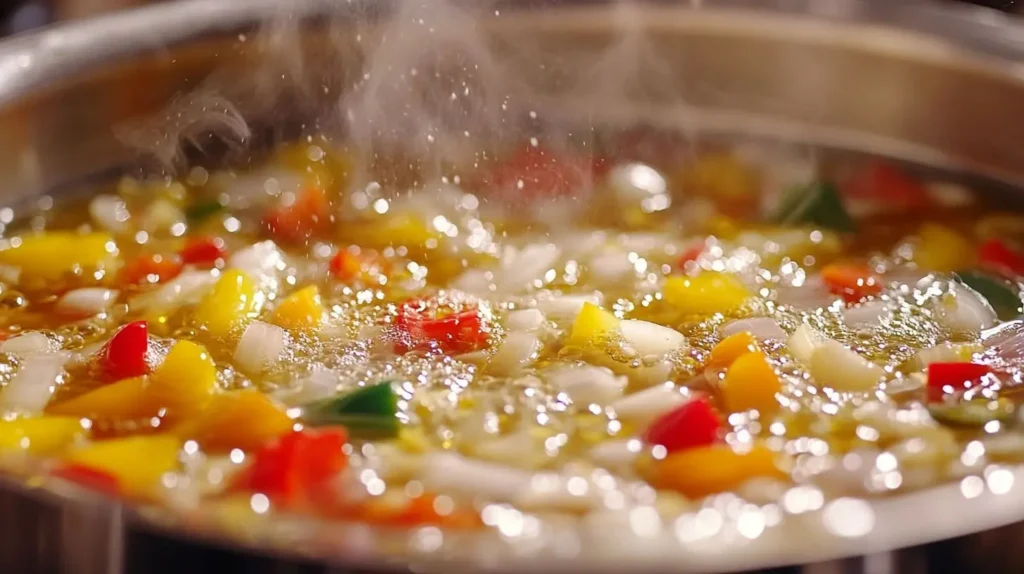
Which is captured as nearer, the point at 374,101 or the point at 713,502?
the point at 713,502

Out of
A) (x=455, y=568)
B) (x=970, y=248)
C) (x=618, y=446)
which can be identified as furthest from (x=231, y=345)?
(x=970, y=248)

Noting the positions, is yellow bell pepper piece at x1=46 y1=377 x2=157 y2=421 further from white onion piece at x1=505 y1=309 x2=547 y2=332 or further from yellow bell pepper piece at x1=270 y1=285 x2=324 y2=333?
white onion piece at x1=505 y1=309 x2=547 y2=332

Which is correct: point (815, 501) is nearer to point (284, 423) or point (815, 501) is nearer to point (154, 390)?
point (284, 423)

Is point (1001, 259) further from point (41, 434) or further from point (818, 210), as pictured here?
point (41, 434)

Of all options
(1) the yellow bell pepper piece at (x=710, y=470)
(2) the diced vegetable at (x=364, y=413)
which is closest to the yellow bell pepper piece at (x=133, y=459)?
(2) the diced vegetable at (x=364, y=413)

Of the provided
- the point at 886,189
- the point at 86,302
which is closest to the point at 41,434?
the point at 86,302
